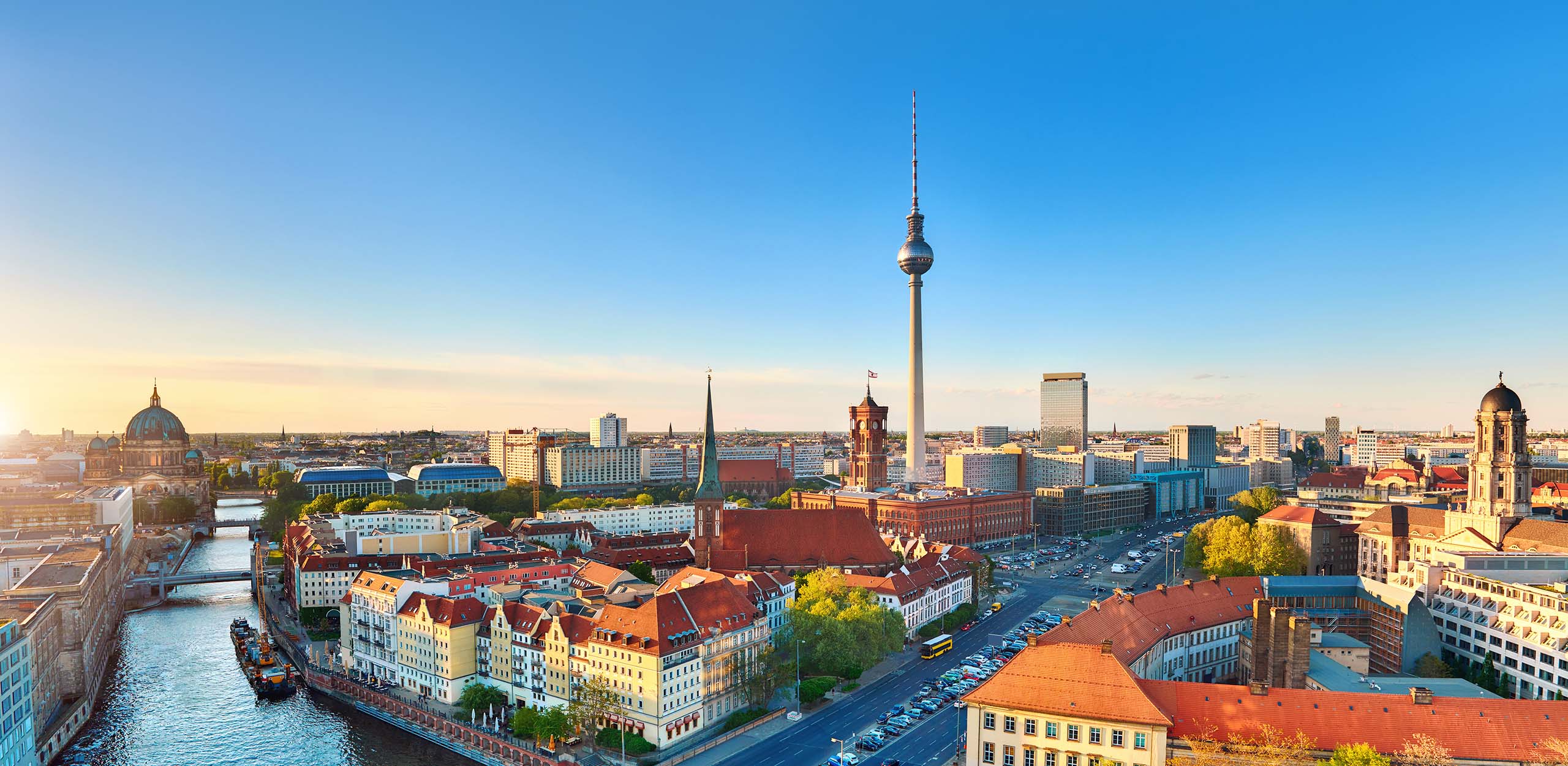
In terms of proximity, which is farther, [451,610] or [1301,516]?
[1301,516]

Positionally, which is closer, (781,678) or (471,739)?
(471,739)

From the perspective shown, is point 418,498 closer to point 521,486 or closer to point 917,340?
point 521,486

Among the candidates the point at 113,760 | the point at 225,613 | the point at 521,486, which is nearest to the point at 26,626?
the point at 113,760

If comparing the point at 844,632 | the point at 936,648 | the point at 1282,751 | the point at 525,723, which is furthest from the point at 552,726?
the point at 1282,751

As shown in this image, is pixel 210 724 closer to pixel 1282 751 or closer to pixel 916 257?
pixel 1282 751

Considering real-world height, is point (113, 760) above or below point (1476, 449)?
below

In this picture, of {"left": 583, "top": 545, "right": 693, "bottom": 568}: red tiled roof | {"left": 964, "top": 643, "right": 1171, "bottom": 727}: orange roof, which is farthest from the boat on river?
{"left": 964, "top": 643, "right": 1171, "bottom": 727}: orange roof

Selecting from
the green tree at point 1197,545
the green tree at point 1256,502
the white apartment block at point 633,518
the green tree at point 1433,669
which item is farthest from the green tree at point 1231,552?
the white apartment block at point 633,518
